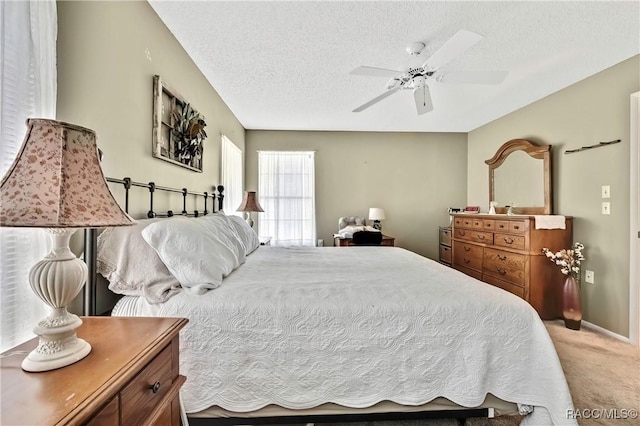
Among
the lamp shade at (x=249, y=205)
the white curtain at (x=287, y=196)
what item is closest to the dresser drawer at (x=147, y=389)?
the lamp shade at (x=249, y=205)

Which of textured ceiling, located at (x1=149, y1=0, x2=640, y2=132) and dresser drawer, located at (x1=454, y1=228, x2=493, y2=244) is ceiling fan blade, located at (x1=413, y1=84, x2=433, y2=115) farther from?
dresser drawer, located at (x1=454, y1=228, x2=493, y2=244)

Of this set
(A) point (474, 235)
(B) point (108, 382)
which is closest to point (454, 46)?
(B) point (108, 382)

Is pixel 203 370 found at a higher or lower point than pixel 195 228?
lower

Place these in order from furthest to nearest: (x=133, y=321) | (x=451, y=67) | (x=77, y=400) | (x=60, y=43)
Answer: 1. (x=451, y=67)
2. (x=60, y=43)
3. (x=133, y=321)
4. (x=77, y=400)

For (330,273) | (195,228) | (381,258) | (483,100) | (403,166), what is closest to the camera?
(195,228)

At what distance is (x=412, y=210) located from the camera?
511 centimetres

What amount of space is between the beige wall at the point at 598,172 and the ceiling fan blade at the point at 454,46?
6.26ft

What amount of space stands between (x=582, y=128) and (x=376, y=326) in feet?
10.8

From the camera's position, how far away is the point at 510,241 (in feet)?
10.6

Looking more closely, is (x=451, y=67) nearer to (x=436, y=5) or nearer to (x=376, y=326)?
(x=436, y=5)

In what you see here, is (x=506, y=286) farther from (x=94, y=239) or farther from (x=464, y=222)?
(x=94, y=239)

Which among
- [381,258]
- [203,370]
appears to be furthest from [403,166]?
[203,370]

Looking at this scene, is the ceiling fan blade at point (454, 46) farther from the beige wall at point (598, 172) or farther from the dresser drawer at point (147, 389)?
the dresser drawer at point (147, 389)

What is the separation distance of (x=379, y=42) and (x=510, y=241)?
2.59 meters
